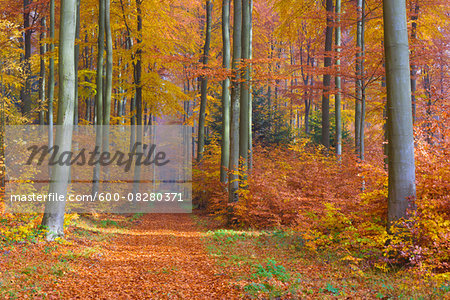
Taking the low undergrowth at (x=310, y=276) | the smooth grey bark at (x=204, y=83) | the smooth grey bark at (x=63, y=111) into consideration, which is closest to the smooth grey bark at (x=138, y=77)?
the smooth grey bark at (x=204, y=83)

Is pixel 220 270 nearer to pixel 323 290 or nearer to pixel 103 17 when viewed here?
pixel 323 290

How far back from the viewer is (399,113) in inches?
215

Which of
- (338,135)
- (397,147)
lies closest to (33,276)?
(397,147)

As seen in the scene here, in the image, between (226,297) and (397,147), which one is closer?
(226,297)

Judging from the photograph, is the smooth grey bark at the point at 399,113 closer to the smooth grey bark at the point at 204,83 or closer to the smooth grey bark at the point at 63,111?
the smooth grey bark at the point at 63,111

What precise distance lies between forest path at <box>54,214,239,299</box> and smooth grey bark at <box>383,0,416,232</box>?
2.98m

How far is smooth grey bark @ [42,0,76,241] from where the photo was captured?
25.7ft

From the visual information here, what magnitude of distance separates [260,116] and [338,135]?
7676 millimetres

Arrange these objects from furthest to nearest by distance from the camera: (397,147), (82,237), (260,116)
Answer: (260,116)
(82,237)
(397,147)

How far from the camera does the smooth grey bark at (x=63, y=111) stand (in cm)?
782

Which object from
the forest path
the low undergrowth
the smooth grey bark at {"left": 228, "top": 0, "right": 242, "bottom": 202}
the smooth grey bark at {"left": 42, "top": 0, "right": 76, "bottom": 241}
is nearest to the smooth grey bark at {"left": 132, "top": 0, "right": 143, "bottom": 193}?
the smooth grey bark at {"left": 228, "top": 0, "right": 242, "bottom": 202}

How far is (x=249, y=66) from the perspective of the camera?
427 inches

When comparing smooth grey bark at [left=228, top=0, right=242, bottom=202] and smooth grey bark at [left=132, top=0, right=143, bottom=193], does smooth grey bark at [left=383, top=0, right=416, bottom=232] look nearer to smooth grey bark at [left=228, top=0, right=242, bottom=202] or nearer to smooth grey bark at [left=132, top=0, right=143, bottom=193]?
smooth grey bark at [left=228, top=0, right=242, bottom=202]

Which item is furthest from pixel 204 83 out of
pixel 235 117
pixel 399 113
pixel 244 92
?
pixel 399 113
